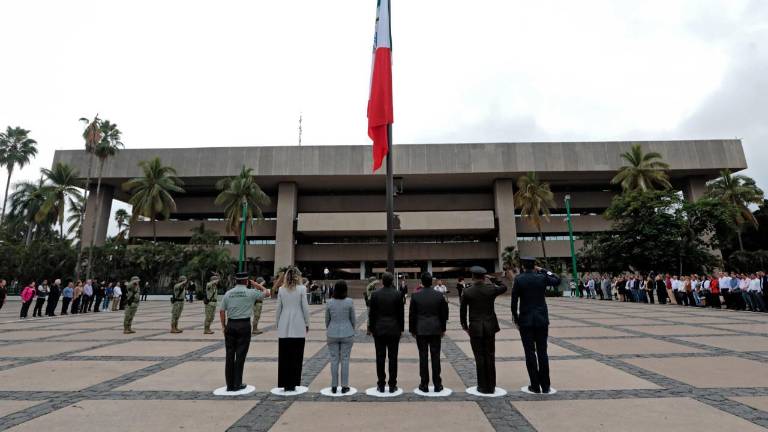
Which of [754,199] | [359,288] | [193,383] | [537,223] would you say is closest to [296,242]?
[359,288]

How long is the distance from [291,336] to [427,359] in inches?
72.2

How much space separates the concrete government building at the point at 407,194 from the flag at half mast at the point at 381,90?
3166cm

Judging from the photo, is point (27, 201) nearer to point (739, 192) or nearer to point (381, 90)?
point (381, 90)

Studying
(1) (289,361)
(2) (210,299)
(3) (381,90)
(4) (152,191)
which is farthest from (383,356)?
(4) (152,191)

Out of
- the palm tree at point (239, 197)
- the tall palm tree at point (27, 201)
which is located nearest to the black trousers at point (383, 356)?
the palm tree at point (239, 197)

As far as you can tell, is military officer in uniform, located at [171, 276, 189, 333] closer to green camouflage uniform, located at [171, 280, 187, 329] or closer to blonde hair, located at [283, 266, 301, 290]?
green camouflage uniform, located at [171, 280, 187, 329]

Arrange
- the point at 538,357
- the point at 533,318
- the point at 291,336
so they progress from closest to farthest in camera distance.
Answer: the point at 538,357 < the point at 533,318 < the point at 291,336

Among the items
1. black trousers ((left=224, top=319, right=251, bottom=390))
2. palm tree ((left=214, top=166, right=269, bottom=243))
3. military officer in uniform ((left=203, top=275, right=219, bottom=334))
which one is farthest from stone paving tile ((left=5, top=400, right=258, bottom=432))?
palm tree ((left=214, top=166, right=269, bottom=243))

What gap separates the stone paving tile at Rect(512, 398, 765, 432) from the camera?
11.8 ft

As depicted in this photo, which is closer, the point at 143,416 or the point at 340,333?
the point at 143,416

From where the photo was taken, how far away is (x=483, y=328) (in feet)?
16.2

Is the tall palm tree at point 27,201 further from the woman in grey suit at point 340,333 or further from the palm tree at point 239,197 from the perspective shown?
the woman in grey suit at point 340,333

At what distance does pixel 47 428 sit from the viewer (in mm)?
3684

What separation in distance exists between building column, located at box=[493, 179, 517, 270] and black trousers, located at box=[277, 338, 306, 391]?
40634 millimetres
